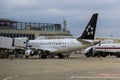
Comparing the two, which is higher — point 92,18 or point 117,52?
point 92,18

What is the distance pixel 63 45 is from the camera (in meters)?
66.4

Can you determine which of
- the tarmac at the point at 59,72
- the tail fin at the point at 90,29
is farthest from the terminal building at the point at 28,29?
the tarmac at the point at 59,72

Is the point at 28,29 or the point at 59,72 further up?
the point at 28,29

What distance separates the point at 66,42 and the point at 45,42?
17.1ft

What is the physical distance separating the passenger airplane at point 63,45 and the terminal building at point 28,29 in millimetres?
66329

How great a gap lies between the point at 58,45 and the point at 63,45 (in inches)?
47.2

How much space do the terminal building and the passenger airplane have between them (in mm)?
66329

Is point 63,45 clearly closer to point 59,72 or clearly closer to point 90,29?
point 90,29

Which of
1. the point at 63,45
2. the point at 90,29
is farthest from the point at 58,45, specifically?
the point at 90,29

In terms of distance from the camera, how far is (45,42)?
70.0 meters

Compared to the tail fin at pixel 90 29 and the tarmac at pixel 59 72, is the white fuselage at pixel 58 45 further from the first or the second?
the tarmac at pixel 59 72

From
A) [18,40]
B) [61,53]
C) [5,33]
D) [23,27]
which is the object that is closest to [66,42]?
[61,53]

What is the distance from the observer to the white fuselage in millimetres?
64812

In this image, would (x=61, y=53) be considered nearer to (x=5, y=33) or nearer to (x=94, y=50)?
(x=94, y=50)
